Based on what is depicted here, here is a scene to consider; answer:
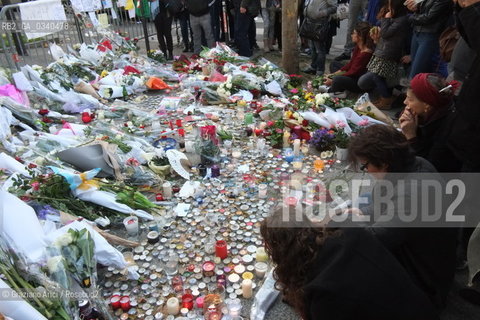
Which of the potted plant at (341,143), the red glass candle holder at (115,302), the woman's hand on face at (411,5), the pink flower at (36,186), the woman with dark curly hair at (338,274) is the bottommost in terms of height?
the red glass candle holder at (115,302)

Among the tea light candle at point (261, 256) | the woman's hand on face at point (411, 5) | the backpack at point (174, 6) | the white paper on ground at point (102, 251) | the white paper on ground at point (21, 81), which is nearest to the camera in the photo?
the white paper on ground at point (102, 251)

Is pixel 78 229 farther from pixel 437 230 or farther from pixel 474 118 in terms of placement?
pixel 474 118

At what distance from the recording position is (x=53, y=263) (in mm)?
2406

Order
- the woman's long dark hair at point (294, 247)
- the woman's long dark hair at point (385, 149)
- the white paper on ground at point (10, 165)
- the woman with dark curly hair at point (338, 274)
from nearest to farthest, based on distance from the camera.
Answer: the woman with dark curly hair at point (338, 274) → the woman's long dark hair at point (294, 247) → the woman's long dark hair at point (385, 149) → the white paper on ground at point (10, 165)

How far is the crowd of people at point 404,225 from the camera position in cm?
162

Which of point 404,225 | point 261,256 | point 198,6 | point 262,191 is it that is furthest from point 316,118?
point 198,6

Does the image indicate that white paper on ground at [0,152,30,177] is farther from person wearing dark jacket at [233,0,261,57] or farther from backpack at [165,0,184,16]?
person wearing dark jacket at [233,0,261,57]

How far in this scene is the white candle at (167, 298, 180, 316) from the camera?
248 centimetres

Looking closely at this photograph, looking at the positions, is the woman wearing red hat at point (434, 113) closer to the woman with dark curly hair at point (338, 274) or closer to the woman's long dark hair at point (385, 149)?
the woman's long dark hair at point (385, 149)

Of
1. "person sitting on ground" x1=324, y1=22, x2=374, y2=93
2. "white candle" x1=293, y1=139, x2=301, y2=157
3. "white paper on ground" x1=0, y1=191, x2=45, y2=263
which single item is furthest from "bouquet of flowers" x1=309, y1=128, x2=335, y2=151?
"white paper on ground" x1=0, y1=191, x2=45, y2=263

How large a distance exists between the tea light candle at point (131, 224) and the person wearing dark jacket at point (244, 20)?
6.16 metres

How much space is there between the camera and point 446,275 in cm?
215

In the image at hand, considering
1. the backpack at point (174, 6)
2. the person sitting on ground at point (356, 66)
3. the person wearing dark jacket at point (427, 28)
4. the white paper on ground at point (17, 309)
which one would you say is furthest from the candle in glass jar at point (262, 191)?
the backpack at point (174, 6)

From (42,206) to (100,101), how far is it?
11.4ft
